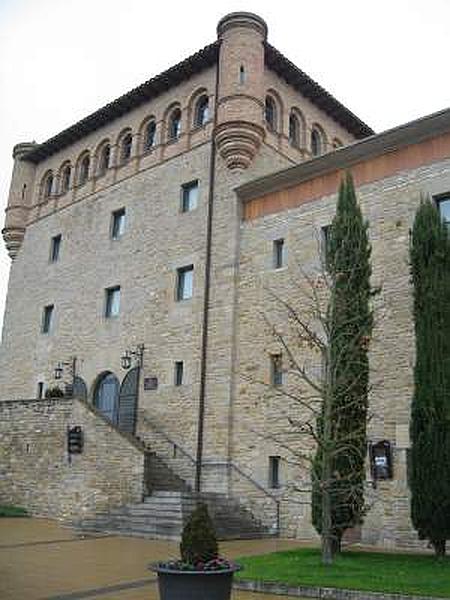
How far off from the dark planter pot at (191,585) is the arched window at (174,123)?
19106 millimetres

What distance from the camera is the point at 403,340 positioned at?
15734 millimetres

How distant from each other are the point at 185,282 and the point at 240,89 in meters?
6.27

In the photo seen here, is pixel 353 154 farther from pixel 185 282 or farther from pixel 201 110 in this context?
pixel 201 110

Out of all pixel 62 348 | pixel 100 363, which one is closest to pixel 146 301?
pixel 100 363

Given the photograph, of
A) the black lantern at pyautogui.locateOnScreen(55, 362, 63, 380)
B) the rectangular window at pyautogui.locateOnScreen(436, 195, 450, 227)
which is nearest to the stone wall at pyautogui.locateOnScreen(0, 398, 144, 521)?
the black lantern at pyautogui.locateOnScreen(55, 362, 63, 380)

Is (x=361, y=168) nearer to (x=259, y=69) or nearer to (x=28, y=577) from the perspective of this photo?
(x=259, y=69)

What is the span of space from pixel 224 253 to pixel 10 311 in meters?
12.4

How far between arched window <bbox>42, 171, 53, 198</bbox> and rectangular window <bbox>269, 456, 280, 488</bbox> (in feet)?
55.5

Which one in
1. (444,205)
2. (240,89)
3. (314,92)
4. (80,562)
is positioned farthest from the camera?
(314,92)

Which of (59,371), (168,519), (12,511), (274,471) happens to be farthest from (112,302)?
(168,519)

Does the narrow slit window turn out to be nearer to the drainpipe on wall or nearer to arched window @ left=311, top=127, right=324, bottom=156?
the drainpipe on wall

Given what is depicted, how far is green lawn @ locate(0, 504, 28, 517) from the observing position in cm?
1941

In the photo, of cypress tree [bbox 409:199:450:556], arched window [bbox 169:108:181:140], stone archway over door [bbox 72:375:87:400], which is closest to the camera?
cypress tree [bbox 409:199:450:556]

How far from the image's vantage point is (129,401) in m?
21.7
